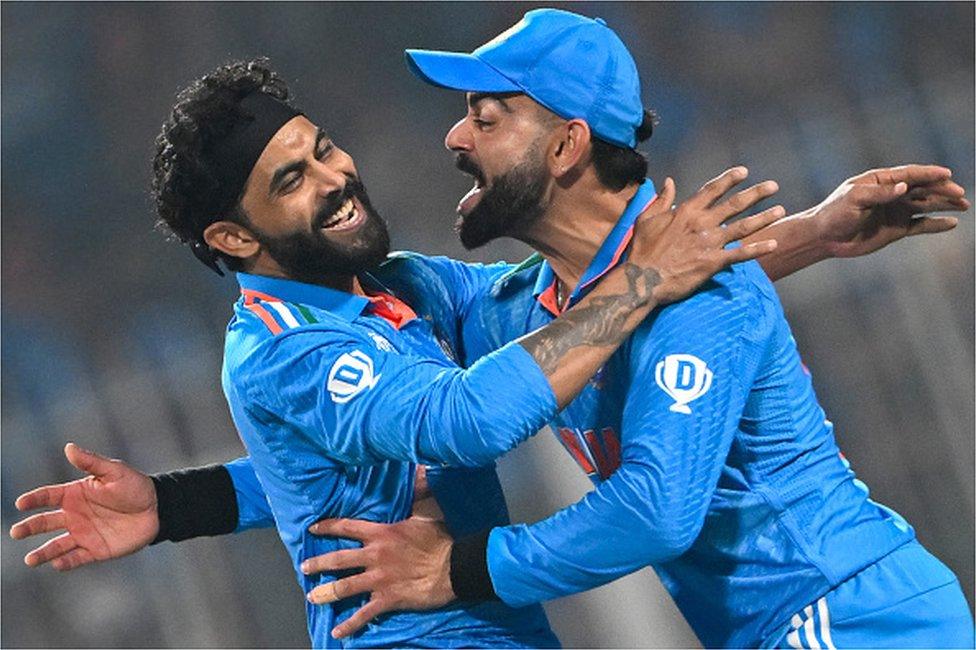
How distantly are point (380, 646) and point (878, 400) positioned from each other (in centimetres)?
292

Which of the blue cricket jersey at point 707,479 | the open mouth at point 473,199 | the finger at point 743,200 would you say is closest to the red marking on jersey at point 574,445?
the blue cricket jersey at point 707,479

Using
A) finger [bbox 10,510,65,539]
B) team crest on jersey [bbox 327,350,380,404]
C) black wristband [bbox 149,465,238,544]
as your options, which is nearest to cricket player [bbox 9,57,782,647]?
team crest on jersey [bbox 327,350,380,404]

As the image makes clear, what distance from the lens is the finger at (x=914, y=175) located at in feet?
10.1

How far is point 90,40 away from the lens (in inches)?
247

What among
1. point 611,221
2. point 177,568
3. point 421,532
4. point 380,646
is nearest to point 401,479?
point 421,532

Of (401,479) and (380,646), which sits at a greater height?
(401,479)

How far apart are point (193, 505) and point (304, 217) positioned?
695 millimetres

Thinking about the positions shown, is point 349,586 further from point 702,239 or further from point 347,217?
point 702,239

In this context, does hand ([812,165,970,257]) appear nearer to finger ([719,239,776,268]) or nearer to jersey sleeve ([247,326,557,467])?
finger ([719,239,776,268])

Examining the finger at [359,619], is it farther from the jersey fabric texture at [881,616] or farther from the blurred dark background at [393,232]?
the blurred dark background at [393,232]

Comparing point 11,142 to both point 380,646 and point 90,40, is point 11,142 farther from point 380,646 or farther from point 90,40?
point 380,646

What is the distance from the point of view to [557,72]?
9.56 ft

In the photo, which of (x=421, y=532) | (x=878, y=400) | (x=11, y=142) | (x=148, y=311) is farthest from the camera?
(x=11, y=142)

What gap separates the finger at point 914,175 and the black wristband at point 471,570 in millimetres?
1149
